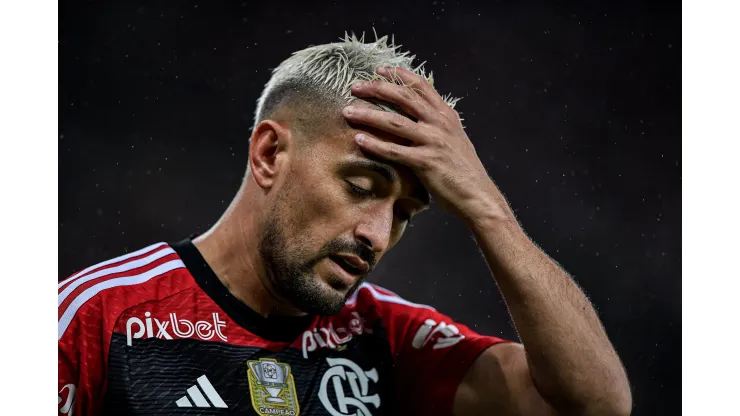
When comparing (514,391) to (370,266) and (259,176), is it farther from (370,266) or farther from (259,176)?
(259,176)

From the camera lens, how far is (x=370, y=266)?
4.75ft

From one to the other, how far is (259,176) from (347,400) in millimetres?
496

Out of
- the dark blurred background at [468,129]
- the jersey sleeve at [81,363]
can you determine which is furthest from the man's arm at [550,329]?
the dark blurred background at [468,129]

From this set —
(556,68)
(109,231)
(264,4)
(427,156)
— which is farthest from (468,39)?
(109,231)

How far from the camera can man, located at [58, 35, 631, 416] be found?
1405mm

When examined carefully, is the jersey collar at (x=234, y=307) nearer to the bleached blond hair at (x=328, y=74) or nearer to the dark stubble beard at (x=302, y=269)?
the dark stubble beard at (x=302, y=269)

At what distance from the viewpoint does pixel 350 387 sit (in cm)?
160

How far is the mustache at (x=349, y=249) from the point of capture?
142 cm

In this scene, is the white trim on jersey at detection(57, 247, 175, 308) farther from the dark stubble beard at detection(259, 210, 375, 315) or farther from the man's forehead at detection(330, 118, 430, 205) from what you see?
the man's forehead at detection(330, 118, 430, 205)

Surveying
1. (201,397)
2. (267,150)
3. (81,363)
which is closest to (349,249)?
(267,150)

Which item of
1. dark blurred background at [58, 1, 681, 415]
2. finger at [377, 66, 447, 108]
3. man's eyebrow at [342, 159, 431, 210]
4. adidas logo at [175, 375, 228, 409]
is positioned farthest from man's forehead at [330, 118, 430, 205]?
dark blurred background at [58, 1, 681, 415]

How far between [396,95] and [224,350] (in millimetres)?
A: 598

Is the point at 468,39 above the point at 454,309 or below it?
above

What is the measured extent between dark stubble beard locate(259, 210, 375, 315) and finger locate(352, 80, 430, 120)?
280 mm
